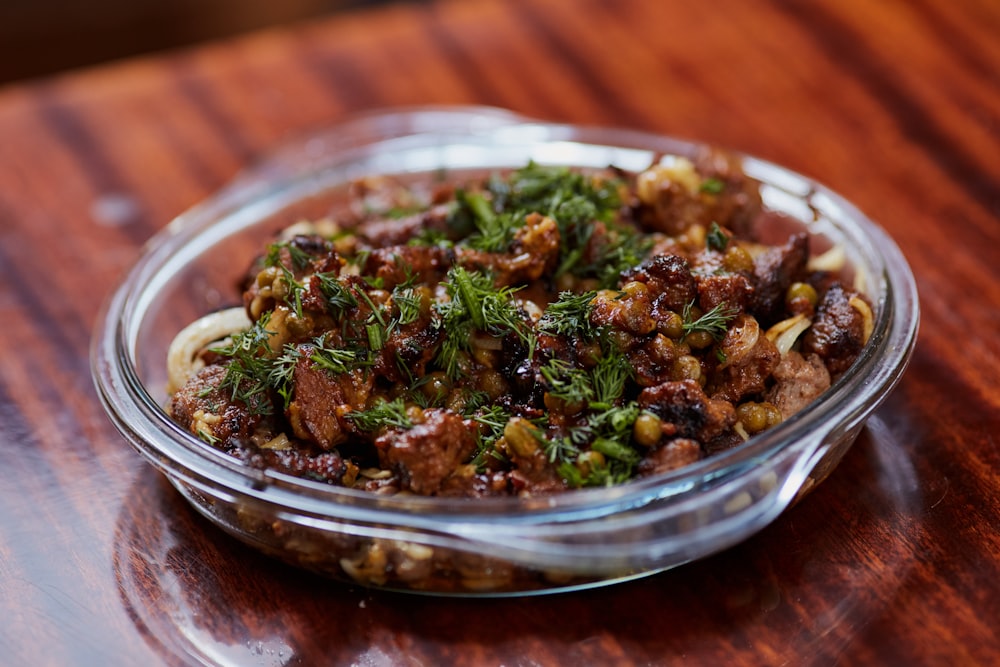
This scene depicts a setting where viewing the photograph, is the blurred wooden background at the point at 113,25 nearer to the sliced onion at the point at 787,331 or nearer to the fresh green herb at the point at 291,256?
the fresh green herb at the point at 291,256

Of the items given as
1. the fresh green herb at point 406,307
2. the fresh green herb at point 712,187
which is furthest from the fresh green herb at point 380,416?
the fresh green herb at point 712,187

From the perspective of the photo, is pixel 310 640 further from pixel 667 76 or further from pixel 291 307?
pixel 667 76

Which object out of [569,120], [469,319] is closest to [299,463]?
[469,319]

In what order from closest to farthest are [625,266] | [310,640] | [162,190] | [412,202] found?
1. [310,640]
2. [625,266]
3. [412,202]
4. [162,190]

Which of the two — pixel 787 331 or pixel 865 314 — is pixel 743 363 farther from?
pixel 865 314

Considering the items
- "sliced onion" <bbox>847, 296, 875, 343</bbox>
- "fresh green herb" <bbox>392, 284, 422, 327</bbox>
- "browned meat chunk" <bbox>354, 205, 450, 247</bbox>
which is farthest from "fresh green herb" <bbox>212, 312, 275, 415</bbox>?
"sliced onion" <bbox>847, 296, 875, 343</bbox>

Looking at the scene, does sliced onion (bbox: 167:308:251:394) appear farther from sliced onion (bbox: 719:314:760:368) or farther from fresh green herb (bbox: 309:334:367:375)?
sliced onion (bbox: 719:314:760:368)

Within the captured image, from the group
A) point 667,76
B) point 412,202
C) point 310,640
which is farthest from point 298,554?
point 667,76
